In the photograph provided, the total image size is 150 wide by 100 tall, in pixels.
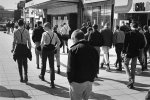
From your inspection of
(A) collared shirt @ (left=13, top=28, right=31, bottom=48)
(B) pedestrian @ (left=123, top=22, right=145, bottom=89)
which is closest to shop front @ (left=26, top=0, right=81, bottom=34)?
(A) collared shirt @ (left=13, top=28, right=31, bottom=48)

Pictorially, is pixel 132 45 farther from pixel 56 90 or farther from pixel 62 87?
pixel 56 90

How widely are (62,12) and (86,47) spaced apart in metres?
28.0

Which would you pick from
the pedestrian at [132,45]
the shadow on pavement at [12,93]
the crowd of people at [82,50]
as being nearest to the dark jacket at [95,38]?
the crowd of people at [82,50]

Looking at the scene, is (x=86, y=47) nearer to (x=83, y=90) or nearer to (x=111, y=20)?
(x=83, y=90)

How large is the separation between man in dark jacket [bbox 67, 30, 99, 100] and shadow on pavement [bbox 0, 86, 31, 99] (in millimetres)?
2522

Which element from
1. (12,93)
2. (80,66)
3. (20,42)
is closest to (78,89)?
(80,66)

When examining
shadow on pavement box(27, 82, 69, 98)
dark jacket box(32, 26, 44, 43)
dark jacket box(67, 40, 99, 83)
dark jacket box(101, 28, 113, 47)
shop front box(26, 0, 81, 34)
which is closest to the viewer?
dark jacket box(67, 40, 99, 83)

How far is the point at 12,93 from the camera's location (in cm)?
662

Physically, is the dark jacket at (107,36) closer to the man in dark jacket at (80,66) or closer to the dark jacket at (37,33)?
the dark jacket at (37,33)

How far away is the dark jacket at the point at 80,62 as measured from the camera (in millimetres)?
4078

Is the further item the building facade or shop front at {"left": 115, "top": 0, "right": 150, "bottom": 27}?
the building facade

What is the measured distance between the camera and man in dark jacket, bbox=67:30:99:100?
4.08 m

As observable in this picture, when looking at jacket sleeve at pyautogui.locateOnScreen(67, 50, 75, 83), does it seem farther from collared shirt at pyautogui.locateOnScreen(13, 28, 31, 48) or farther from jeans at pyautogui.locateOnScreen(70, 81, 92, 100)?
collared shirt at pyautogui.locateOnScreen(13, 28, 31, 48)

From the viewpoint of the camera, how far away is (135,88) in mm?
7484
